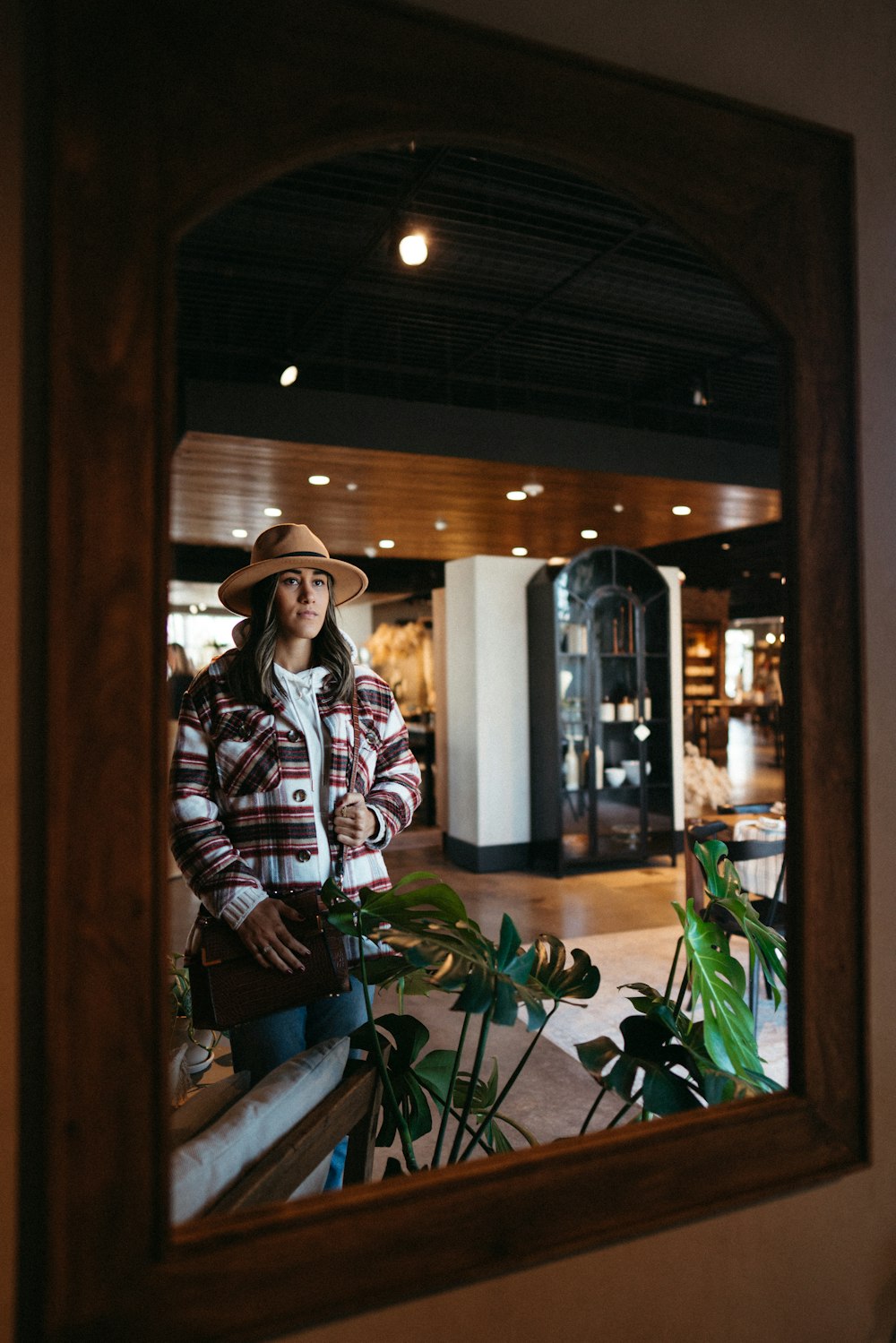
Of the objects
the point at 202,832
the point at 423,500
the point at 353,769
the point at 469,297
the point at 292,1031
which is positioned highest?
the point at 469,297

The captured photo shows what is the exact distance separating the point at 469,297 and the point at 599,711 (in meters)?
3.61

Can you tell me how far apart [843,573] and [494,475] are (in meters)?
4.31

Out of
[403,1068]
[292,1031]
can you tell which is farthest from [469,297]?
[403,1068]

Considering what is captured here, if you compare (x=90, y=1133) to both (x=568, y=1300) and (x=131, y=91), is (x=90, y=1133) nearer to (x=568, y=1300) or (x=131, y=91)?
(x=568, y=1300)

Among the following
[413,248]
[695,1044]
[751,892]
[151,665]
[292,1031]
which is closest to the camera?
[151,665]

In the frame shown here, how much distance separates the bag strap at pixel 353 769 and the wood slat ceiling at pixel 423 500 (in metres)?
3.14

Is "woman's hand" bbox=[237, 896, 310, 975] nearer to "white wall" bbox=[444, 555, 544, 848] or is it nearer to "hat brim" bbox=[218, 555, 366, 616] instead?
"hat brim" bbox=[218, 555, 366, 616]

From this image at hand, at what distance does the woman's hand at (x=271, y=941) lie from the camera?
1.63 m

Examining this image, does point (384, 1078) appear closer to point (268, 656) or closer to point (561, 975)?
point (561, 975)

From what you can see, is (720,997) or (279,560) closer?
(720,997)

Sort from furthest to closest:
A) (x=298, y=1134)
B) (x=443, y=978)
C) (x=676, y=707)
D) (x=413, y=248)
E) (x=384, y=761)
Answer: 1. (x=676, y=707)
2. (x=413, y=248)
3. (x=384, y=761)
4. (x=298, y=1134)
5. (x=443, y=978)

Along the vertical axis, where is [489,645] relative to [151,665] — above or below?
above

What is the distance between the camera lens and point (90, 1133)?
0.87 metres

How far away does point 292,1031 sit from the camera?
5.69 ft
